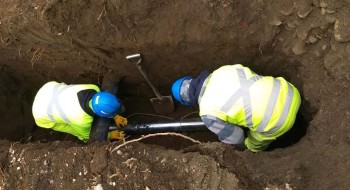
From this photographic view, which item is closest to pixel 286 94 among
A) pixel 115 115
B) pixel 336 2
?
pixel 336 2

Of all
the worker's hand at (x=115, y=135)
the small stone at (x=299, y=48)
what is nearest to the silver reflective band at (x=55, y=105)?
the worker's hand at (x=115, y=135)

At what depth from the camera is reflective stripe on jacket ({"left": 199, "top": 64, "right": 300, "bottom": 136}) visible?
3092 millimetres

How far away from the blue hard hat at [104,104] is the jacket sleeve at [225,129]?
2.96 ft

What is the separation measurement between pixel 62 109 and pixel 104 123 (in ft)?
1.33

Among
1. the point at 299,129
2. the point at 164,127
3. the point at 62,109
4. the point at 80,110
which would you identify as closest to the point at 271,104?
the point at 299,129

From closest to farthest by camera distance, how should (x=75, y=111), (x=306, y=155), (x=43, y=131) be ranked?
(x=306, y=155)
(x=75, y=111)
(x=43, y=131)

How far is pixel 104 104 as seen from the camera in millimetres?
3686

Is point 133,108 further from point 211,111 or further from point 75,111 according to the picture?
point 211,111

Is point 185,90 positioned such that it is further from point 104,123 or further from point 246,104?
point 104,123

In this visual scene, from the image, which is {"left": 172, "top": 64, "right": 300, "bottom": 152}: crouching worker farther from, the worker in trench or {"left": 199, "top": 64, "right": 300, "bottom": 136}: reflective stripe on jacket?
the worker in trench

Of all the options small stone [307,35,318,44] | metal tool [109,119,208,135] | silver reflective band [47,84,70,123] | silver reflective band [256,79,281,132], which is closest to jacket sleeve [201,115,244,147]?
silver reflective band [256,79,281,132]

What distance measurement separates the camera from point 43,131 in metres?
4.89

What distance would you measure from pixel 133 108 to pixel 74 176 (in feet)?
4.90

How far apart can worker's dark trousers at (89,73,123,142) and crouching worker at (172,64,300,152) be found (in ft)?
3.60
